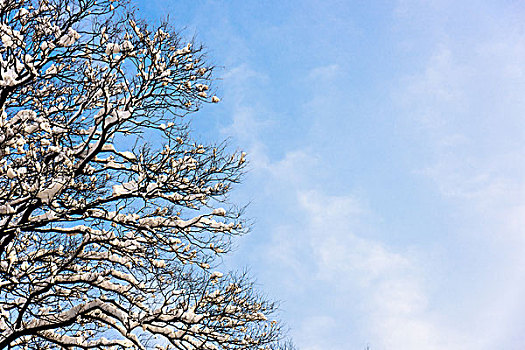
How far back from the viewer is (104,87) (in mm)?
7781

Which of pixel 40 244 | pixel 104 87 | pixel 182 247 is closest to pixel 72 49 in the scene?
pixel 104 87

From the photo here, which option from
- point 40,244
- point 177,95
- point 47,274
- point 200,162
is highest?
point 177,95

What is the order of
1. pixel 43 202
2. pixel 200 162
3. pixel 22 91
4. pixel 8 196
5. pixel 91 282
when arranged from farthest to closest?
pixel 22 91, pixel 200 162, pixel 91 282, pixel 8 196, pixel 43 202

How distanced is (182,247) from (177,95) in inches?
110

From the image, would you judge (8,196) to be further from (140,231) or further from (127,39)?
(127,39)

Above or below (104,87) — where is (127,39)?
above

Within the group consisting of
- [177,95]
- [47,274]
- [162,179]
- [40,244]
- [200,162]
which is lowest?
[47,274]

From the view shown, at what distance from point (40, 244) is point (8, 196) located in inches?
37.9

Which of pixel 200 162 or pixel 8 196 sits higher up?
pixel 200 162

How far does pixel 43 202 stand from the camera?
7.34 meters

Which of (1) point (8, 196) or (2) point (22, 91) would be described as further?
(2) point (22, 91)

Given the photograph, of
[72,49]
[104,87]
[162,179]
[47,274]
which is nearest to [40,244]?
[47,274]

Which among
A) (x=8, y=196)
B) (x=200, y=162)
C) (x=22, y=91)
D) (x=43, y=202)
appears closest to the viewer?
(x=43, y=202)

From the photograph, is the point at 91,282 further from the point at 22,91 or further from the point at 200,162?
the point at 22,91
